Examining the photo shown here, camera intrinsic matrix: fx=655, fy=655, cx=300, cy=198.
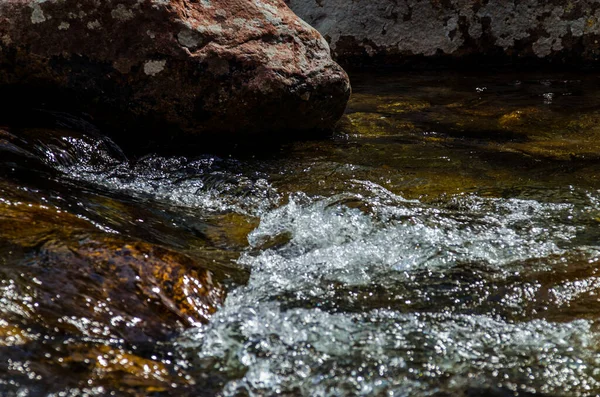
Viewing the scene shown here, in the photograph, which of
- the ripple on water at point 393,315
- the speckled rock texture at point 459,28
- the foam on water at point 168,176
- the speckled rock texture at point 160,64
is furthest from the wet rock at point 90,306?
the speckled rock texture at point 459,28

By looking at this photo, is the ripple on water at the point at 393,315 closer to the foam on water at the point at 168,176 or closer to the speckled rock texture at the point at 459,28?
the foam on water at the point at 168,176

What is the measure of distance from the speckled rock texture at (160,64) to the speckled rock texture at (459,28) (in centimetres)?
330

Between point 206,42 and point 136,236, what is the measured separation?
7.11ft

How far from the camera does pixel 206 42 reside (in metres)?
5.08

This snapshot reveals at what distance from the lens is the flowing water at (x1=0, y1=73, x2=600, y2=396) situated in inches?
93.7

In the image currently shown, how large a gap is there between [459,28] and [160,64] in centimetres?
456

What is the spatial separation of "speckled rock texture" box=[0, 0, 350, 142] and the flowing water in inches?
11.7

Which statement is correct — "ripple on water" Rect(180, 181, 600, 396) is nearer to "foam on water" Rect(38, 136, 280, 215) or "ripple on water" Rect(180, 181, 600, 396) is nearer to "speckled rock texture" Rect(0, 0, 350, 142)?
"foam on water" Rect(38, 136, 280, 215)

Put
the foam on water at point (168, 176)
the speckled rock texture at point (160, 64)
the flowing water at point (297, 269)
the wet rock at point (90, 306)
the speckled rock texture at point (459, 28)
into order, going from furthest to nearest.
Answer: the speckled rock texture at point (459, 28) → the speckled rock texture at point (160, 64) → the foam on water at point (168, 176) → the flowing water at point (297, 269) → the wet rock at point (90, 306)

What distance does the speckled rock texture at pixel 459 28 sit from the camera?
25.9 feet

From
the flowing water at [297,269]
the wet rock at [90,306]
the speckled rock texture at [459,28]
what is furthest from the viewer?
the speckled rock texture at [459,28]

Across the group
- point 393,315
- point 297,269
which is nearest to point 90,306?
point 297,269

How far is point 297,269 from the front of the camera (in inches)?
127

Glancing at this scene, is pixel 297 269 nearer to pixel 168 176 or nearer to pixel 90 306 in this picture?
pixel 90 306
